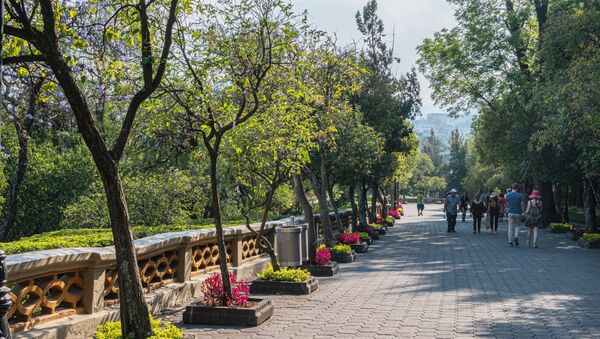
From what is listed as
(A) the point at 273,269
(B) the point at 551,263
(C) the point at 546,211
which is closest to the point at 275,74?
(A) the point at 273,269

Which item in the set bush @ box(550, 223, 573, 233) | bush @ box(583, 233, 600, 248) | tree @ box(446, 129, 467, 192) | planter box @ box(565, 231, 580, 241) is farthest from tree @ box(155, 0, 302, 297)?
tree @ box(446, 129, 467, 192)

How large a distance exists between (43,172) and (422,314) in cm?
2339

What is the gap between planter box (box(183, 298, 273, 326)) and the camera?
24.7 ft

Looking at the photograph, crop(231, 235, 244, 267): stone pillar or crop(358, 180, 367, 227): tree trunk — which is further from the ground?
crop(358, 180, 367, 227): tree trunk

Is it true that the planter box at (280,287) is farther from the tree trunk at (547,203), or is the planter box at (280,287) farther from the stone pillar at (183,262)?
the tree trunk at (547,203)

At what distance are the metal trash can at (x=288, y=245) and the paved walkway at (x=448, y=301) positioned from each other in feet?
2.62

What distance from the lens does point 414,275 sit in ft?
42.5

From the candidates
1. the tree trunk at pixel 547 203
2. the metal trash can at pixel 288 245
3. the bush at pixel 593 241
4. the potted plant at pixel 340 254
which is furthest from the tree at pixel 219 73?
the tree trunk at pixel 547 203

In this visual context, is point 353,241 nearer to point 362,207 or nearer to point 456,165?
point 362,207

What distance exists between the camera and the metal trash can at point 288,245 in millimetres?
11125

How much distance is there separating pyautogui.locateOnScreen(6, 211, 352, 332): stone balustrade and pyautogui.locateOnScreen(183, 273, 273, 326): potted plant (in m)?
0.98

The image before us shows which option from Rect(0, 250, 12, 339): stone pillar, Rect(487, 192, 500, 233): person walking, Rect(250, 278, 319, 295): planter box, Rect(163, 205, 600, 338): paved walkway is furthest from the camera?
Rect(487, 192, 500, 233): person walking

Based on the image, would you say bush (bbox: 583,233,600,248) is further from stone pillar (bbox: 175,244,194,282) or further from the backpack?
stone pillar (bbox: 175,244,194,282)

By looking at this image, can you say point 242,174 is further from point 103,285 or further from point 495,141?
point 495,141
